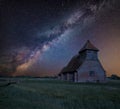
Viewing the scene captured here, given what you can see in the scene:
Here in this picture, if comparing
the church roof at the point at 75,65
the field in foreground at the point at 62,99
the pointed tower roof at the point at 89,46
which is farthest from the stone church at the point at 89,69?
the field in foreground at the point at 62,99

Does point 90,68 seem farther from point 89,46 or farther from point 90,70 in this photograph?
point 89,46

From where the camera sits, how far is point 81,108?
9359 mm

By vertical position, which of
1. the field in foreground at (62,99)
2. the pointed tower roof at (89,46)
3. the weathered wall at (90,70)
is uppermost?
the pointed tower roof at (89,46)

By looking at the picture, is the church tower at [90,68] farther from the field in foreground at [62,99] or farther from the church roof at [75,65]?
the field in foreground at [62,99]

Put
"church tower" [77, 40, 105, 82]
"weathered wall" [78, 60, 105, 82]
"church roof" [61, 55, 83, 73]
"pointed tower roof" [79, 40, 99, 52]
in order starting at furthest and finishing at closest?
"pointed tower roof" [79, 40, 99, 52], "church roof" [61, 55, 83, 73], "church tower" [77, 40, 105, 82], "weathered wall" [78, 60, 105, 82]

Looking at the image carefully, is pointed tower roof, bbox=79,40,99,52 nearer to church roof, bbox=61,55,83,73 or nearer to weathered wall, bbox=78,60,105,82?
weathered wall, bbox=78,60,105,82

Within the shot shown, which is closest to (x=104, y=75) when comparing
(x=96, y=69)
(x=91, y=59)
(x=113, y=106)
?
(x=96, y=69)

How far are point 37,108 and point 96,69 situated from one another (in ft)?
117

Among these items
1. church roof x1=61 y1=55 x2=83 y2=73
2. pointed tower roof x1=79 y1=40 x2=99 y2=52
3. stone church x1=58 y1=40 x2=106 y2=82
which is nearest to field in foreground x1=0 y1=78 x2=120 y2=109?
stone church x1=58 y1=40 x2=106 y2=82

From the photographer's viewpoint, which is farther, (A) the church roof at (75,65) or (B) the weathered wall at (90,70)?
(A) the church roof at (75,65)


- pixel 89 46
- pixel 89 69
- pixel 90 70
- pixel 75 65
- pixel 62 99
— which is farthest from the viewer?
pixel 75 65

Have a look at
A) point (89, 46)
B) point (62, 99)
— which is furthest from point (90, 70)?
point (62, 99)

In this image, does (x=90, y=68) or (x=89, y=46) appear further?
→ (x=89, y=46)

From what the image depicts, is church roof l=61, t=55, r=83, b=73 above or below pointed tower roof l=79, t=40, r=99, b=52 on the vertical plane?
below
